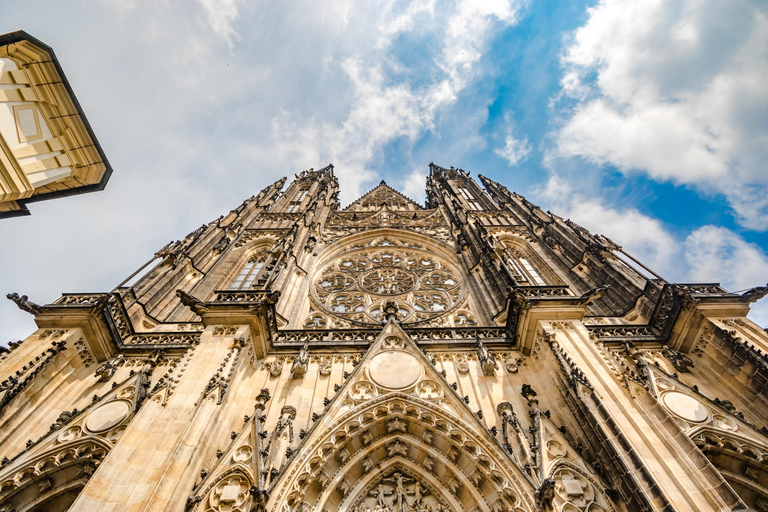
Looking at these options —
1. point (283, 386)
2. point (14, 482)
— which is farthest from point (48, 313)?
point (283, 386)

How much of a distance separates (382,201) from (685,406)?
803 inches

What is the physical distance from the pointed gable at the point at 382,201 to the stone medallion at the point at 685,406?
17.6 m

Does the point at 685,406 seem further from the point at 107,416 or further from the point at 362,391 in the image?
the point at 107,416

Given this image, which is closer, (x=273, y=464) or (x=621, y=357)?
(x=273, y=464)

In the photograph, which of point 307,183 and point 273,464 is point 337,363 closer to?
point 273,464

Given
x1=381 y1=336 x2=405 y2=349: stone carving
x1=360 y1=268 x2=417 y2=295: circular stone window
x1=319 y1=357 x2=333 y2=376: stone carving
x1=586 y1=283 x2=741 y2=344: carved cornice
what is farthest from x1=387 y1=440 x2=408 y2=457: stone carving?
x1=360 y1=268 x2=417 y2=295: circular stone window

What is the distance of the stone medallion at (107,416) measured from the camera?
7.43 m

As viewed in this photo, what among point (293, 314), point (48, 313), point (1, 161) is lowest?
point (1, 161)

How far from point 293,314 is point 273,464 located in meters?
6.26

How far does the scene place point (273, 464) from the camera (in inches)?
252

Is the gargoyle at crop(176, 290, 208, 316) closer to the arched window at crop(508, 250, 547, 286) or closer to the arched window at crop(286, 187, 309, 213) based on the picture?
the arched window at crop(508, 250, 547, 286)

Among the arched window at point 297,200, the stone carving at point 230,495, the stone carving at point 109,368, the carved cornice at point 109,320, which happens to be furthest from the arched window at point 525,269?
the arched window at point 297,200

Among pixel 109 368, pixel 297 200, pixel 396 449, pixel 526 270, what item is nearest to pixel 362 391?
pixel 396 449

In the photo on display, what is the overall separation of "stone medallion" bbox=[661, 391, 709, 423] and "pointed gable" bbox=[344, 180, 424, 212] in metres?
17.6
